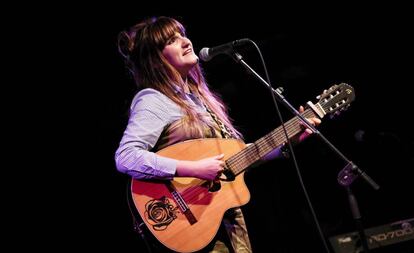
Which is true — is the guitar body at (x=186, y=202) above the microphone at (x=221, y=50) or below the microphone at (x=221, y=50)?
below

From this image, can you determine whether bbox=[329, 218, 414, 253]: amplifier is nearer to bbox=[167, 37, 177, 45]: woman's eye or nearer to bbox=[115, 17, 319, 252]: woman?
bbox=[115, 17, 319, 252]: woman

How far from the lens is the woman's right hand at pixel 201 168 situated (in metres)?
2.48

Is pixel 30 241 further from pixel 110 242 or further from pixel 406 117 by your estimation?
pixel 406 117

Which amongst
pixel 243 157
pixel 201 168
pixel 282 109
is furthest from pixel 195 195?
pixel 282 109

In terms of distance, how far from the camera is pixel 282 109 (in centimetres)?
476

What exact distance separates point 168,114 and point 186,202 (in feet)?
1.71

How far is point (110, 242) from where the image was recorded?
3.77m

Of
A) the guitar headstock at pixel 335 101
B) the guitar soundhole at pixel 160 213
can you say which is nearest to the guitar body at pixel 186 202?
the guitar soundhole at pixel 160 213

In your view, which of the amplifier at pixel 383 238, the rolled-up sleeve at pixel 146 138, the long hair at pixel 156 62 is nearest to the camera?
the rolled-up sleeve at pixel 146 138

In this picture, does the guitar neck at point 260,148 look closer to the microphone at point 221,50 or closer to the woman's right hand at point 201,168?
the woman's right hand at point 201,168

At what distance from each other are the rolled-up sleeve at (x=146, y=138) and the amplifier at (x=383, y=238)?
1.78m

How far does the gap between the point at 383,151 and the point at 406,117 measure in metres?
0.48

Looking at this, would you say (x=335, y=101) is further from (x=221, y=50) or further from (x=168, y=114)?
(x=168, y=114)

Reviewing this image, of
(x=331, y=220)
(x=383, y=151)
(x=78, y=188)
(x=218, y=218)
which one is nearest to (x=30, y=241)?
(x=78, y=188)
